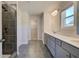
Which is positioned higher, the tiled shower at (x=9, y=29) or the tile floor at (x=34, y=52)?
the tiled shower at (x=9, y=29)

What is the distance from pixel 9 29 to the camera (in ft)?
Answer: 16.9

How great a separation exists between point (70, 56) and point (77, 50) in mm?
418

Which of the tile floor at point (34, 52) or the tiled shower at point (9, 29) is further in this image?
the tile floor at point (34, 52)

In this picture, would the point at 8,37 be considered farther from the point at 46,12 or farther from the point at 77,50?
the point at 46,12

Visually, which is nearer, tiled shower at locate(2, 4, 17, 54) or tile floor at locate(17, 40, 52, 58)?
tiled shower at locate(2, 4, 17, 54)

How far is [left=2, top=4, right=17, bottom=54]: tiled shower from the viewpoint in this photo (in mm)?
4957

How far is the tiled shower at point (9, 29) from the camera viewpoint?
496 centimetres

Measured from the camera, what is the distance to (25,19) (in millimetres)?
9180

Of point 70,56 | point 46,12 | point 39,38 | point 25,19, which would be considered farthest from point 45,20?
point 70,56

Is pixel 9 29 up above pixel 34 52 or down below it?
above

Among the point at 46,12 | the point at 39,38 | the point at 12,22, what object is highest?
the point at 46,12

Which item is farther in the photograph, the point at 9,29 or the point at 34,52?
the point at 34,52

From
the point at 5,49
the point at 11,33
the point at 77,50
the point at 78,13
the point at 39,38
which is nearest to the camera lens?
the point at 77,50

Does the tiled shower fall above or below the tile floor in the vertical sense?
above
